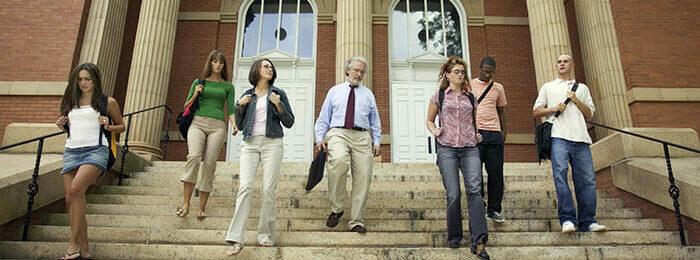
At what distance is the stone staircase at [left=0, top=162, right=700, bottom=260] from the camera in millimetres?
3895

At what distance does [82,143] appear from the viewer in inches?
150

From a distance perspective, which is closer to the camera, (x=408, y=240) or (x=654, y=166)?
(x=408, y=240)

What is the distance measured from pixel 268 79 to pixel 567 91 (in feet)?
9.71

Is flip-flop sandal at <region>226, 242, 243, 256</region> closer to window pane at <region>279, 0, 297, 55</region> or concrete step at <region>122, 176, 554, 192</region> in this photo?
concrete step at <region>122, 176, 554, 192</region>

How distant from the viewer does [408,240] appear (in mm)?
4281

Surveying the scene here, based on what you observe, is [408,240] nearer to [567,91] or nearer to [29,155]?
[567,91]

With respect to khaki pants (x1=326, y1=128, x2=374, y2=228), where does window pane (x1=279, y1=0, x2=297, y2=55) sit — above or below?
above

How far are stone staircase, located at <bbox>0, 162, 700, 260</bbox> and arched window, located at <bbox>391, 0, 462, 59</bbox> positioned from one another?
639cm

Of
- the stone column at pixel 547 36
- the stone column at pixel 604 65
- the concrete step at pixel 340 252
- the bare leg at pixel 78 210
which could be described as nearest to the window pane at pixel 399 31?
the stone column at pixel 547 36

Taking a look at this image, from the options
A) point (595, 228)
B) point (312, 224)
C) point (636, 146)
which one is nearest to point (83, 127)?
point (312, 224)

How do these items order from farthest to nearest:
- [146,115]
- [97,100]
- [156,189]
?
[146,115] → [156,189] → [97,100]

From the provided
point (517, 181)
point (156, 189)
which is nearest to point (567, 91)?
point (517, 181)

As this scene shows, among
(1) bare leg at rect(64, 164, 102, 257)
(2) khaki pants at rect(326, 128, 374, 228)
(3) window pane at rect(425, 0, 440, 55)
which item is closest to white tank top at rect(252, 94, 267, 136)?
(2) khaki pants at rect(326, 128, 374, 228)

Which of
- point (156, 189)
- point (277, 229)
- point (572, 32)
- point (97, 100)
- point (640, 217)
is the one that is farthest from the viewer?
point (572, 32)
